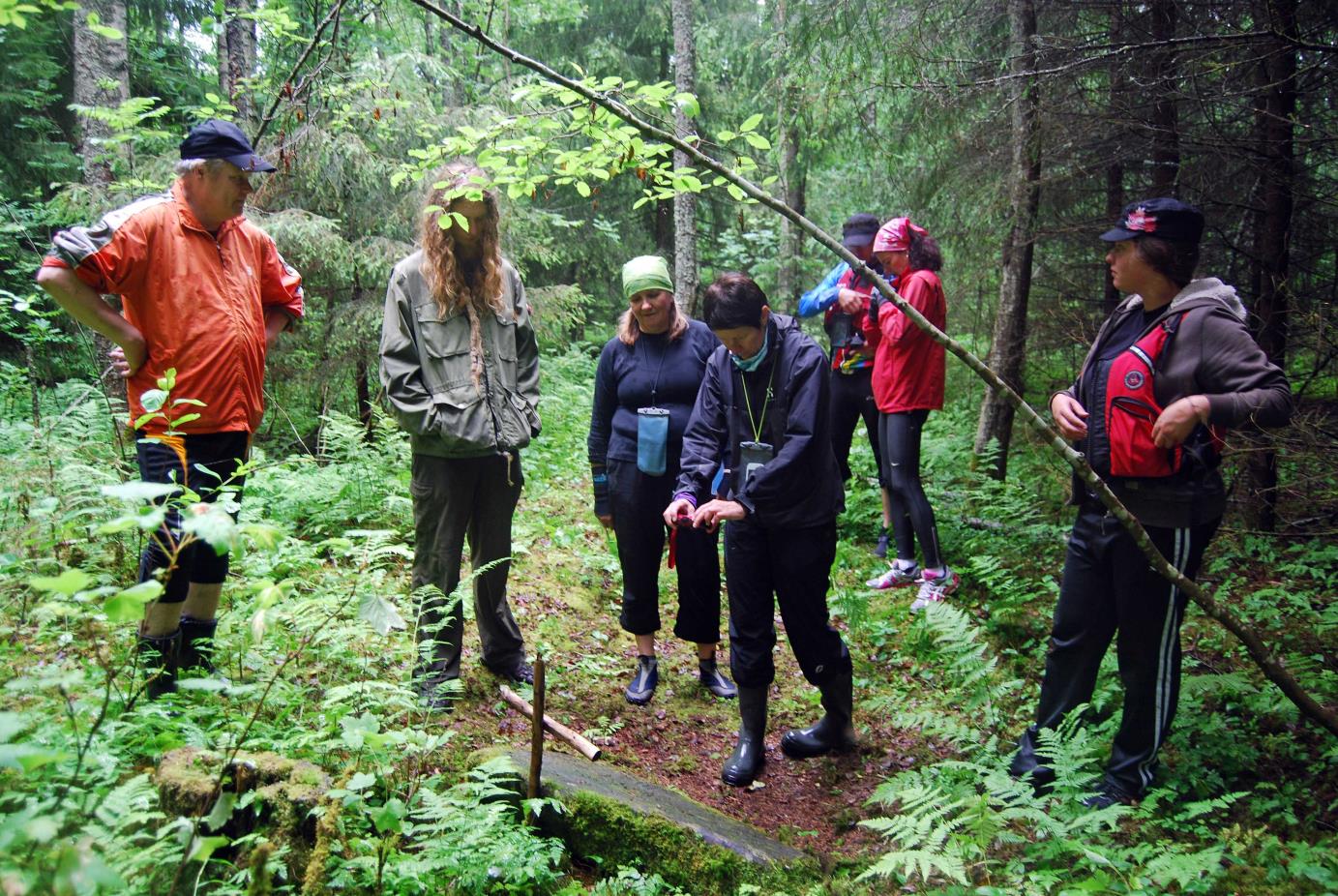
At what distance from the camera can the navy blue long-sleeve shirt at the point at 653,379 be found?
4.85 metres

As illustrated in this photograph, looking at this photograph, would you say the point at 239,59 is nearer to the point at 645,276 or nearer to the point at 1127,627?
the point at 645,276

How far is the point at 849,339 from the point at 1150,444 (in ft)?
11.6

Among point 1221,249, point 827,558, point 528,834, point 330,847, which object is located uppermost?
point 1221,249

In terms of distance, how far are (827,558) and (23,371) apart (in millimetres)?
7333

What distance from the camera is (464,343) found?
14.4ft

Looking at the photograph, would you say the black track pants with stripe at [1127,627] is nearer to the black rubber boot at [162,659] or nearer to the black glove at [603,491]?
the black glove at [603,491]

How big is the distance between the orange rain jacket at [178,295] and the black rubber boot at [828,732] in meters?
3.19

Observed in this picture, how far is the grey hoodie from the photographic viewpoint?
3326 millimetres

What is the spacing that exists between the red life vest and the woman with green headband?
212 cm

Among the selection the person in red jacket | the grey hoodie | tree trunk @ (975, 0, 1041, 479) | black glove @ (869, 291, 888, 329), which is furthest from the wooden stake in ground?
tree trunk @ (975, 0, 1041, 479)

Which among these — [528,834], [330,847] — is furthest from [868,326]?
[330,847]

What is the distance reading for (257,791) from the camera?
9.54 ft

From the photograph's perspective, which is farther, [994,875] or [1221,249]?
[1221,249]

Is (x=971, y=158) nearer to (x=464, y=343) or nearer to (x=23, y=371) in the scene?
(x=464, y=343)
